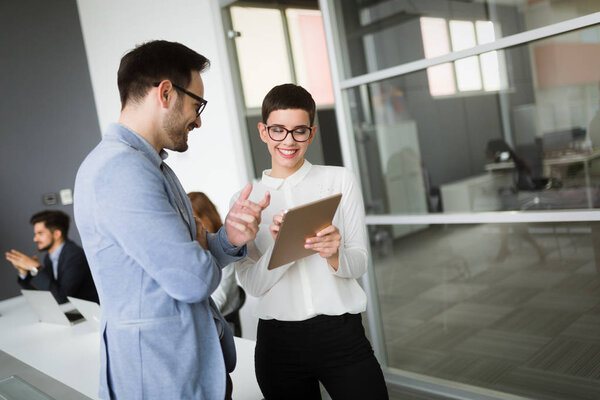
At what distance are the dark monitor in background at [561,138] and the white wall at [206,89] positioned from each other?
6.49 ft

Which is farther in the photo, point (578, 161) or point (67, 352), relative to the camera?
point (578, 161)

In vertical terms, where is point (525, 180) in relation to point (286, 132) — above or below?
below

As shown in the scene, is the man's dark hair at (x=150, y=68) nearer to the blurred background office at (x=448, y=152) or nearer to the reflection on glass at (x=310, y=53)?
the blurred background office at (x=448, y=152)

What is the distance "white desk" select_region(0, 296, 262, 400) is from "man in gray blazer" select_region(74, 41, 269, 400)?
1.73ft

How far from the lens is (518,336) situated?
2789 mm

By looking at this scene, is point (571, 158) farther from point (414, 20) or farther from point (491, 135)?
point (414, 20)

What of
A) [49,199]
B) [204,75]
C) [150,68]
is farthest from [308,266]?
[49,199]

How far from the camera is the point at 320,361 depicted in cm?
147

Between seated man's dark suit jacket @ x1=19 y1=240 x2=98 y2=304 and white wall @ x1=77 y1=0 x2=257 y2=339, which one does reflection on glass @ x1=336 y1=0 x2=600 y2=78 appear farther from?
seated man's dark suit jacket @ x1=19 y1=240 x2=98 y2=304

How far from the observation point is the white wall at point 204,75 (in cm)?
366

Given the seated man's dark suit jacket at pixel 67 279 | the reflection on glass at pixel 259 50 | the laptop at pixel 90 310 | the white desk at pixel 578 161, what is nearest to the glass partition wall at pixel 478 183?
the white desk at pixel 578 161

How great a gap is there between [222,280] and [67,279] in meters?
1.25

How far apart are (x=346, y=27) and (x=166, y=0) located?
154cm

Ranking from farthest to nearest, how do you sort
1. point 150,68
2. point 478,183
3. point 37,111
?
point 37,111 < point 478,183 < point 150,68
